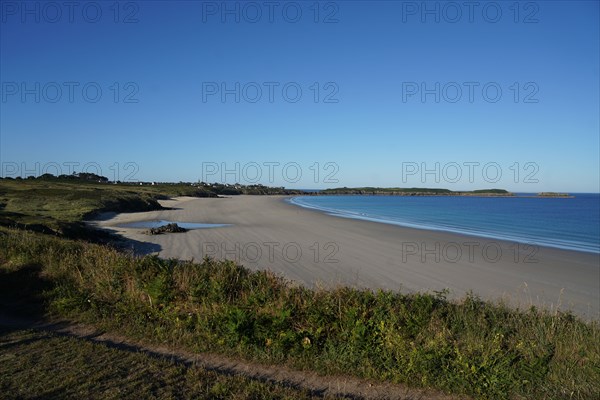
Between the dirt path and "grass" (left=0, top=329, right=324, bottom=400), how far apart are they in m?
0.43

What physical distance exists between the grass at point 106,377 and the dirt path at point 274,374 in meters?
0.43

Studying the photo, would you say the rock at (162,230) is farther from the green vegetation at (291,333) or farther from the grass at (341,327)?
the grass at (341,327)

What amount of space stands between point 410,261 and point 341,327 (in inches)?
519

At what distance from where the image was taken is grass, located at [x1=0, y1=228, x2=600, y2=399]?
5383 mm

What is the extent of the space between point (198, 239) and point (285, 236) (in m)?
5.91

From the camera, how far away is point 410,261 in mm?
18844

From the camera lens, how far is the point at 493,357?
5.56m

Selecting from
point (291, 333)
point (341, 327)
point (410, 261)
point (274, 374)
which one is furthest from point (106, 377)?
point (410, 261)

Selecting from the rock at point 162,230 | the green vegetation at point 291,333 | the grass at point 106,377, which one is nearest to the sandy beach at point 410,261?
the rock at point 162,230

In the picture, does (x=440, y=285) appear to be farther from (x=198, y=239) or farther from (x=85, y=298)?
(x=198, y=239)

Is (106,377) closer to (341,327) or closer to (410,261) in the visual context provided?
(341,327)

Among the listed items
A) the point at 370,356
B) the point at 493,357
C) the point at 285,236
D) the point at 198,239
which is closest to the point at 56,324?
the point at 370,356

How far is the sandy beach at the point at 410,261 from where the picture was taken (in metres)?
13.7

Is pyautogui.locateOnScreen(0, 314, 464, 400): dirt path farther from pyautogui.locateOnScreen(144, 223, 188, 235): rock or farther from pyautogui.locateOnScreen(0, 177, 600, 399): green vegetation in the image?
pyautogui.locateOnScreen(144, 223, 188, 235): rock
